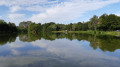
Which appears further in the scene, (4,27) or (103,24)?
(4,27)

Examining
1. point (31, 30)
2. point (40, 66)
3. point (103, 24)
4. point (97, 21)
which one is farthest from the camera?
point (31, 30)

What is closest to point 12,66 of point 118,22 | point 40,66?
point 40,66

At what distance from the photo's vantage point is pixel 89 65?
27.5 feet

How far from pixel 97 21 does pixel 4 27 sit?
59.2 m

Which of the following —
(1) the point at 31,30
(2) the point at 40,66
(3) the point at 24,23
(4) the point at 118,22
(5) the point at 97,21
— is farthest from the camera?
(3) the point at 24,23

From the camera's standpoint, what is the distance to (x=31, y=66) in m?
8.05

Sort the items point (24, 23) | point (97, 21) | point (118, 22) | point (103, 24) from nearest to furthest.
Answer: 1. point (118, 22)
2. point (103, 24)
3. point (97, 21)
4. point (24, 23)

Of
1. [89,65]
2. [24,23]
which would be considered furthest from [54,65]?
[24,23]

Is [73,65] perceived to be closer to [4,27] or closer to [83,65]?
[83,65]

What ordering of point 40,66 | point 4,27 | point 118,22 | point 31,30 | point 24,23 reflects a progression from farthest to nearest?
point 24,23 < point 31,30 < point 4,27 < point 118,22 < point 40,66

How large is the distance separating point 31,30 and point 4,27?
88.2ft

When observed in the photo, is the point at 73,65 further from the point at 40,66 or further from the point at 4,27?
the point at 4,27

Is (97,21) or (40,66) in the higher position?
(97,21)

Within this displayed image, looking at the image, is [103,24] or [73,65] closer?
[73,65]
